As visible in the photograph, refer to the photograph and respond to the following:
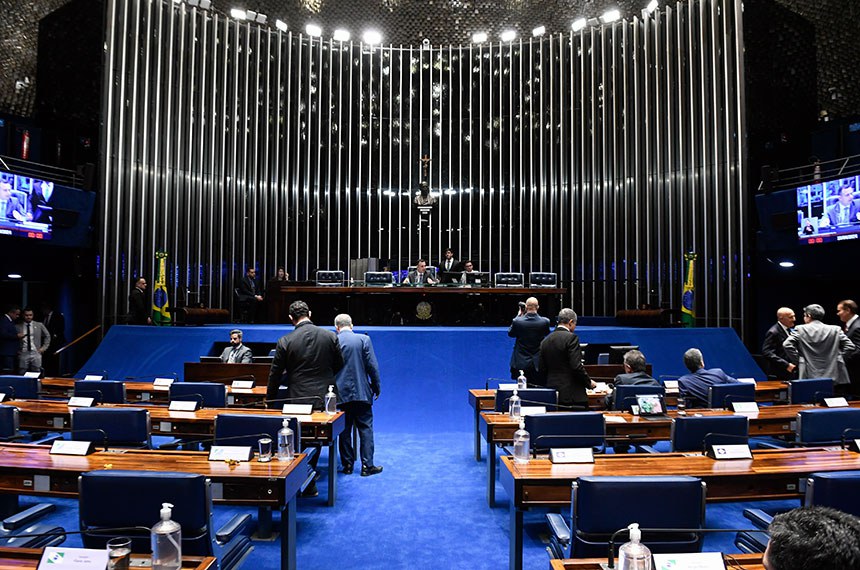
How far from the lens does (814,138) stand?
12.4 meters

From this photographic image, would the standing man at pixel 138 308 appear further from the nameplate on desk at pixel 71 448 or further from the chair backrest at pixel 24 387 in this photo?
the nameplate on desk at pixel 71 448

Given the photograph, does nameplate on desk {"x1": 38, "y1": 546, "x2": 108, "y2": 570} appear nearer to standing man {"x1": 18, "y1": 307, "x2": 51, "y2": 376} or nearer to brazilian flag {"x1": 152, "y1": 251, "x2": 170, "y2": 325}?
standing man {"x1": 18, "y1": 307, "x2": 51, "y2": 376}

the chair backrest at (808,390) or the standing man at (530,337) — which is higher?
the standing man at (530,337)

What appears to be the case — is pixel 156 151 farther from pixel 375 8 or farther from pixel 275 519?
pixel 275 519

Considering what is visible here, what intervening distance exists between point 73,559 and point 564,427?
256 cm

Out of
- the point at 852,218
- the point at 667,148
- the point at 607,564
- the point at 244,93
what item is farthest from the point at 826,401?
the point at 244,93

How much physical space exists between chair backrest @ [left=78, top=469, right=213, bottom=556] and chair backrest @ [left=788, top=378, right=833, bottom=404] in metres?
4.89

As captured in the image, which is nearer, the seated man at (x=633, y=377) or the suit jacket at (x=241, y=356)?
the seated man at (x=633, y=377)

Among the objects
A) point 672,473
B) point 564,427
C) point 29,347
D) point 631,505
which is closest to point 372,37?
point 29,347

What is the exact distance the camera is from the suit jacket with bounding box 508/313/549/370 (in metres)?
5.95

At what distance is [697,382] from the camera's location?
4.84m

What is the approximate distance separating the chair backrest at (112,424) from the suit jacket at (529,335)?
3558 millimetres

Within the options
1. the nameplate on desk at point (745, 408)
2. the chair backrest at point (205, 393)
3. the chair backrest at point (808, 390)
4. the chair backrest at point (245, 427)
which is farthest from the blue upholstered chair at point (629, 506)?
the chair backrest at point (808, 390)

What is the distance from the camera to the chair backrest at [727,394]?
4.66 metres
